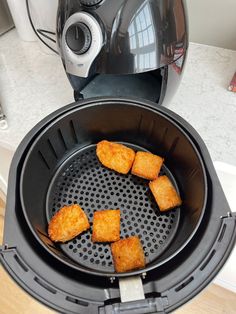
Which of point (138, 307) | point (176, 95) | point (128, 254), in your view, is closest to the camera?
point (138, 307)

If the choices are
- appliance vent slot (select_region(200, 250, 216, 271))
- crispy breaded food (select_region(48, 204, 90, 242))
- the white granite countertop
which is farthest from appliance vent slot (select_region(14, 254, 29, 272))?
the white granite countertop

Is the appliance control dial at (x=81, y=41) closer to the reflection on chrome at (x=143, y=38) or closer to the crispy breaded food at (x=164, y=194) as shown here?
the reflection on chrome at (x=143, y=38)

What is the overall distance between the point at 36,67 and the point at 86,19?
1.27 feet

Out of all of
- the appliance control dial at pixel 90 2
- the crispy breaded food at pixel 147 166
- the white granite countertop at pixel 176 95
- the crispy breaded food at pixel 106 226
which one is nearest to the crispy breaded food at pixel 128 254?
the crispy breaded food at pixel 106 226

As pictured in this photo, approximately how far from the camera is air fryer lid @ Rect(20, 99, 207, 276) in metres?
0.43

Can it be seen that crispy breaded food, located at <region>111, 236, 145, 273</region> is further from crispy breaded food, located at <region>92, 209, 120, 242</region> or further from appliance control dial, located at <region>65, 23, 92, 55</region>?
appliance control dial, located at <region>65, 23, 92, 55</region>

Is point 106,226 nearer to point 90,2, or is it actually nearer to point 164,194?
point 164,194

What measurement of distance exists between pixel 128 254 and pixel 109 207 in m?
0.10

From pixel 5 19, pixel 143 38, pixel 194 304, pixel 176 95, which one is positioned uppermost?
pixel 5 19

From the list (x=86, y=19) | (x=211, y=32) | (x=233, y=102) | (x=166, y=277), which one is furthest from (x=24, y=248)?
(x=211, y=32)

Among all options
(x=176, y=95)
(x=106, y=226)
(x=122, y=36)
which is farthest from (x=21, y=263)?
(x=176, y=95)

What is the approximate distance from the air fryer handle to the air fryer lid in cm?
10

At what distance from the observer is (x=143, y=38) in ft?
1.37

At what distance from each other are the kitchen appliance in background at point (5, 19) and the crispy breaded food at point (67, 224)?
0.68 m
